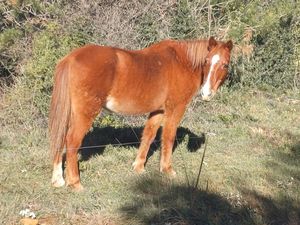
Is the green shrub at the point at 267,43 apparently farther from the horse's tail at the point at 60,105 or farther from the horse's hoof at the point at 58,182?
the horse's hoof at the point at 58,182

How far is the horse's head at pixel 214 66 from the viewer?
20.0ft

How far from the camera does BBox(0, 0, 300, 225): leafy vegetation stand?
210 inches

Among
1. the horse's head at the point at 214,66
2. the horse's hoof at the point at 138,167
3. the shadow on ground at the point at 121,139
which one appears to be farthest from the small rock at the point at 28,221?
the horse's head at the point at 214,66

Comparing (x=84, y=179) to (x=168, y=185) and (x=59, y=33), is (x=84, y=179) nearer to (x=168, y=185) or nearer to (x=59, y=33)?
(x=168, y=185)

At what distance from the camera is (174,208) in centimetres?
518

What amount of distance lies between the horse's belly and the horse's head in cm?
63

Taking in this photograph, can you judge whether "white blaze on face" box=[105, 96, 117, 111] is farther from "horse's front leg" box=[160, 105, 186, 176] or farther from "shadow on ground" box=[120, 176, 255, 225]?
"shadow on ground" box=[120, 176, 255, 225]

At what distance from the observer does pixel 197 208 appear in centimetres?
532

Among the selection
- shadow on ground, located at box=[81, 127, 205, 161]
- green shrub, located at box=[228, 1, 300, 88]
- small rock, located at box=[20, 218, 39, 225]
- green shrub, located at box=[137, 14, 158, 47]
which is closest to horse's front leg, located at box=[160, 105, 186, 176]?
shadow on ground, located at box=[81, 127, 205, 161]

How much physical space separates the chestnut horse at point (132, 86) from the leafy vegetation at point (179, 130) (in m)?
0.47

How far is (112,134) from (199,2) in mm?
4581

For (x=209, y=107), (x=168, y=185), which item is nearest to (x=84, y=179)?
(x=168, y=185)

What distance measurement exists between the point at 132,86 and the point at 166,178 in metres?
1.27

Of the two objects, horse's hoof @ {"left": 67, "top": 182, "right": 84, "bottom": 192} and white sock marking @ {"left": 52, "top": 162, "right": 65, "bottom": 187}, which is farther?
white sock marking @ {"left": 52, "top": 162, "right": 65, "bottom": 187}
